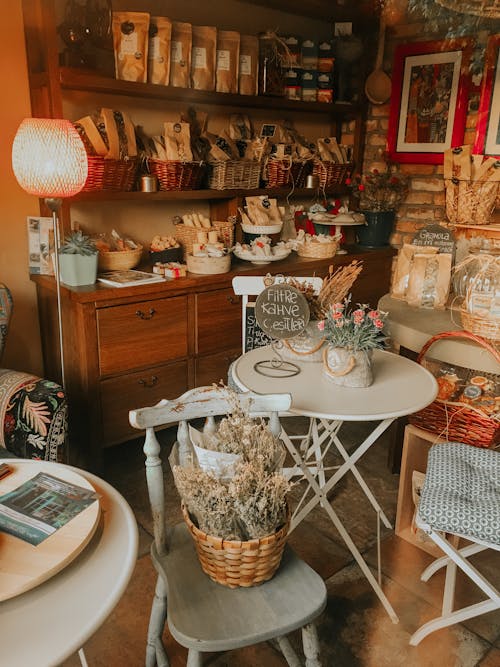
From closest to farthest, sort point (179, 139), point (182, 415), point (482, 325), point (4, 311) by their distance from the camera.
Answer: point (182, 415), point (482, 325), point (4, 311), point (179, 139)

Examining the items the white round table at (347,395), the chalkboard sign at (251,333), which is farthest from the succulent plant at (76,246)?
the white round table at (347,395)

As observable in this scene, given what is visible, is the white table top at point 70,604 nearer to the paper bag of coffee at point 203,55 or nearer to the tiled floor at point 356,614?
the tiled floor at point 356,614

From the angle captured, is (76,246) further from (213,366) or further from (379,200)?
(379,200)

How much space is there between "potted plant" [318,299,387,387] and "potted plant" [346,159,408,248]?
2112 mm

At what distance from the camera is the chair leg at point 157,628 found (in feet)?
4.90

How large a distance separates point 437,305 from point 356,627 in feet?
4.29

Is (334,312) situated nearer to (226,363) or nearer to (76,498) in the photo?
(76,498)

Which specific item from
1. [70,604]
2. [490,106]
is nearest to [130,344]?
[70,604]

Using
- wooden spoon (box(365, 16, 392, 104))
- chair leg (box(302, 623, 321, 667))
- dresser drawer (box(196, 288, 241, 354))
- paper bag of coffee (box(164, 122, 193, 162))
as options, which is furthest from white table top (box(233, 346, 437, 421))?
wooden spoon (box(365, 16, 392, 104))

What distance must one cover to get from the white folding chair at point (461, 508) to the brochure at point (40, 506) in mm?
929

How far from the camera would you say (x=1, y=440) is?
208cm

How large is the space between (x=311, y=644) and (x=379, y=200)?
9.98 feet

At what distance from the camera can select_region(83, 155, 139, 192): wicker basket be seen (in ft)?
8.71

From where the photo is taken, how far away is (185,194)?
302 centimetres
